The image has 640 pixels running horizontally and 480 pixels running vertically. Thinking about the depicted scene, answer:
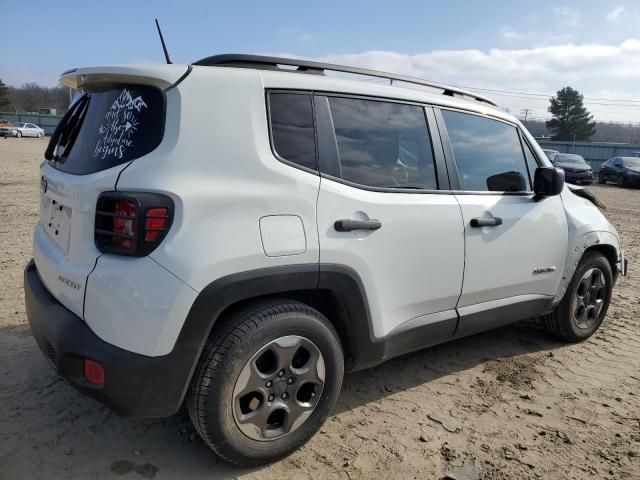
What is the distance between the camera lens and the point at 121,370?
2.07 meters

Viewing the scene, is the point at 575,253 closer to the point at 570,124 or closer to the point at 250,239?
the point at 250,239

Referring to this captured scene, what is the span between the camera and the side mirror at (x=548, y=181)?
3494 mm

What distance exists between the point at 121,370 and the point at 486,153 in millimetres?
2631

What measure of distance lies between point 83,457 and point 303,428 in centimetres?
109

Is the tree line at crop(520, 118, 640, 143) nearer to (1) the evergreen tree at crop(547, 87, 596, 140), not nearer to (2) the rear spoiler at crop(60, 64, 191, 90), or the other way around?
(1) the evergreen tree at crop(547, 87, 596, 140)

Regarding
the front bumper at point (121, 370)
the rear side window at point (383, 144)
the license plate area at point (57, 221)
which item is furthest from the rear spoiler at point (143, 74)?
the front bumper at point (121, 370)

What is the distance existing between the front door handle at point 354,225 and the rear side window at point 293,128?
1.00ft

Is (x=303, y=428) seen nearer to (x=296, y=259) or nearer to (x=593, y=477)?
(x=296, y=259)

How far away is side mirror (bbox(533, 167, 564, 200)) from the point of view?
3494 mm

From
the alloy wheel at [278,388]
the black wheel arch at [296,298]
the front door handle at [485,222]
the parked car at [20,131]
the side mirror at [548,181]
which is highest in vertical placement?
the side mirror at [548,181]

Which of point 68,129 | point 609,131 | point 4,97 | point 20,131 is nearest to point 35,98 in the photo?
point 4,97

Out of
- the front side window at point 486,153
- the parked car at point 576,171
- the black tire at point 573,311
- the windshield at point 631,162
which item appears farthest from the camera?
the windshield at point 631,162

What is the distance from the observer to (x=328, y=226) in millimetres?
2451

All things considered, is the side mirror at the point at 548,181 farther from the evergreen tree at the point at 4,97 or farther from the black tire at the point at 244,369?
the evergreen tree at the point at 4,97
